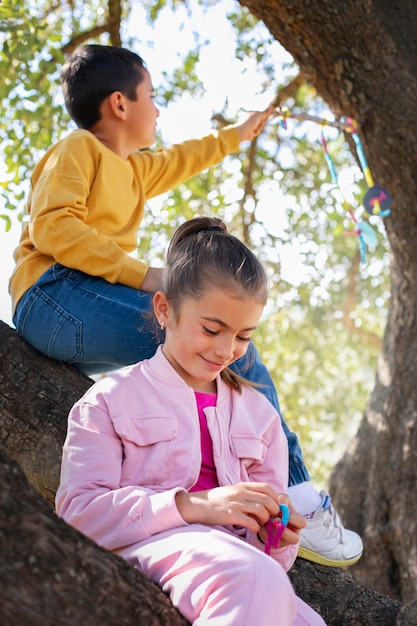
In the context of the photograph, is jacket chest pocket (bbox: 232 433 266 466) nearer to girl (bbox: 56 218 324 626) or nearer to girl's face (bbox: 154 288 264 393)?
girl (bbox: 56 218 324 626)

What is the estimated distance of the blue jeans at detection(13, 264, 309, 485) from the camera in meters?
2.31

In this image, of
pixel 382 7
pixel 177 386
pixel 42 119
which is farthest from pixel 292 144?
pixel 177 386

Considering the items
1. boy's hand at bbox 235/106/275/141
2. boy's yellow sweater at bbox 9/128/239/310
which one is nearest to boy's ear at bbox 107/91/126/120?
boy's yellow sweater at bbox 9/128/239/310

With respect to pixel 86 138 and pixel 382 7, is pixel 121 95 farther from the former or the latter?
pixel 382 7

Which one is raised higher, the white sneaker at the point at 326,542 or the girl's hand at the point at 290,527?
the girl's hand at the point at 290,527

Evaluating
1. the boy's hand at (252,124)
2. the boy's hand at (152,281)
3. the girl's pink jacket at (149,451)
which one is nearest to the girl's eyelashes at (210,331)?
the girl's pink jacket at (149,451)

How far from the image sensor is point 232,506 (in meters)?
1.55

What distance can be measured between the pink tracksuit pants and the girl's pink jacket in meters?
0.05

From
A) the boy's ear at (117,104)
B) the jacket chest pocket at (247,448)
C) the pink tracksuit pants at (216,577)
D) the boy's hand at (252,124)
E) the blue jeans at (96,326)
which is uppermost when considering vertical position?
the boy's hand at (252,124)

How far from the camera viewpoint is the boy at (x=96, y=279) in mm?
2279

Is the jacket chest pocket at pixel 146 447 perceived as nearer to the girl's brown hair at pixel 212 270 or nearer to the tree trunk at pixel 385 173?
the girl's brown hair at pixel 212 270

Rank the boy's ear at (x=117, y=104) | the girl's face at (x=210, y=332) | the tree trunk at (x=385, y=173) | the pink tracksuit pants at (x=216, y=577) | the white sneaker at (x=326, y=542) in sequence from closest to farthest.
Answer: the pink tracksuit pants at (x=216, y=577)
the girl's face at (x=210, y=332)
the white sneaker at (x=326, y=542)
the boy's ear at (x=117, y=104)
the tree trunk at (x=385, y=173)

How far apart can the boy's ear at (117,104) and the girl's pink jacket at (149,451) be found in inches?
48.8

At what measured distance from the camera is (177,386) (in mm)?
1838
